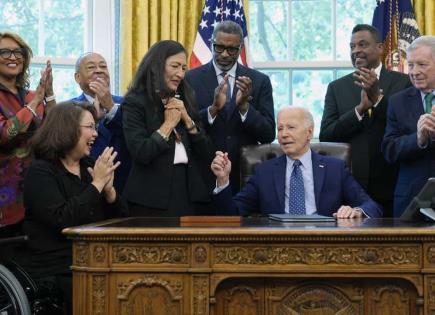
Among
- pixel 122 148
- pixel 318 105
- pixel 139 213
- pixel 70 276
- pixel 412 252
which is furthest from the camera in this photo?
pixel 318 105

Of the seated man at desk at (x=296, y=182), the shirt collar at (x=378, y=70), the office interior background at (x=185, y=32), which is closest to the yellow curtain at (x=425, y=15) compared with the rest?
the office interior background at (x=185, y=32)

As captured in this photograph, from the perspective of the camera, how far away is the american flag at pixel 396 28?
22.0 ft

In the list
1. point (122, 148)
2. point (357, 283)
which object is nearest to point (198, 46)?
point (122, 148)

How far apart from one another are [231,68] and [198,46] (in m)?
1.28

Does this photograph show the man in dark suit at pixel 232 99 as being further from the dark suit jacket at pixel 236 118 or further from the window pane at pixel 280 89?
the window pane at pixel 280 89

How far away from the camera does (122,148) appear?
527 cm

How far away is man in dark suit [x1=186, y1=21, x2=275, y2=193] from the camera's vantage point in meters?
5.29

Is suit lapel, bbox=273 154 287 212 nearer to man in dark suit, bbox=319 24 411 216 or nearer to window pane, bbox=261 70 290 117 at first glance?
man in dark suit, bbox=319 24 411 216

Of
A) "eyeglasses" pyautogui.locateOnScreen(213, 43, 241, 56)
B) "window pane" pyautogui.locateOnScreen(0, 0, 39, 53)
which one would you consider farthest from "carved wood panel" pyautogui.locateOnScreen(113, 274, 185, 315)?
"window pane" pyautogui.locateOnScreen(0, 0, 39, 53)

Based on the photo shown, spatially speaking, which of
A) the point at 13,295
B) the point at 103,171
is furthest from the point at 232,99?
the point at 13,295

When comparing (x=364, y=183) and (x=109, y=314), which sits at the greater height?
(x=364, y=183)

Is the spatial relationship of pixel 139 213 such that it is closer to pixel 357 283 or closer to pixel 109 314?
pixel 109 314

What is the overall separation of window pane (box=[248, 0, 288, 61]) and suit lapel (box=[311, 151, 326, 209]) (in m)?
2.60

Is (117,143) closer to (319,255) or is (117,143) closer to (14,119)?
(14,119)
